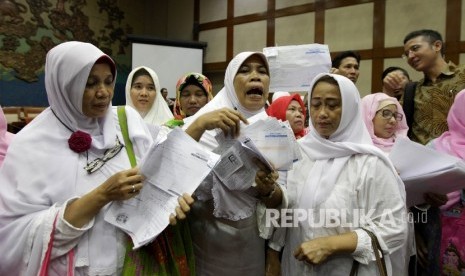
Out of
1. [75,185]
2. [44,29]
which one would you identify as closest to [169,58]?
[44,29]

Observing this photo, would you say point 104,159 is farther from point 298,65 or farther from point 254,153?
point 298,65

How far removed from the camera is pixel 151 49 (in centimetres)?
763

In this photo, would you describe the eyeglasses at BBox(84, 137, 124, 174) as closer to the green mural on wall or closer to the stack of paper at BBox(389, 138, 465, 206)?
the stack of paper at BBox(389, 138, 465, 206)

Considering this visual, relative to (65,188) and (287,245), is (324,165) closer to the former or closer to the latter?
(287,245)

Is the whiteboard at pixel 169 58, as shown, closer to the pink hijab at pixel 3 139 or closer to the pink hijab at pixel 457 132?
the pink hijab at pixel 3 139

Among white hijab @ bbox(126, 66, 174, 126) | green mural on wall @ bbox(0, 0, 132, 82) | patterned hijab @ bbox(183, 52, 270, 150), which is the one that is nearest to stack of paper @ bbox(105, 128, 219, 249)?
patterned hijab @ bbox(183, 52, 270, 150)

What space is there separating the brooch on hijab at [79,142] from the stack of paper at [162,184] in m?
0.24

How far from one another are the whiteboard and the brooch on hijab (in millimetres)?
6226

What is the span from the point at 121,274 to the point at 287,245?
73 centimetres

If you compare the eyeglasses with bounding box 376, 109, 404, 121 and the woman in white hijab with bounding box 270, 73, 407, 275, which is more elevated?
the eyeglasses with bounding box 376, 109, 404, 121

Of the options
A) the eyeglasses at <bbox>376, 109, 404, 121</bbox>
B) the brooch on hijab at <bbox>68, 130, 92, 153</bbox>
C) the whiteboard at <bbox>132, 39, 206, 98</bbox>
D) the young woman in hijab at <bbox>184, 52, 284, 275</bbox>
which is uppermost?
the whiteboard at <bbox>132, 39, 206, 98</bbox>

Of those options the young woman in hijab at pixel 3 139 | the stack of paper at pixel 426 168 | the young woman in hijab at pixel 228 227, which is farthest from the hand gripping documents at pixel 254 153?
the young woman in hijab at pixel 3 139

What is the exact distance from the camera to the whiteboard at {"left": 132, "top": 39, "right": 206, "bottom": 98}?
7.55m

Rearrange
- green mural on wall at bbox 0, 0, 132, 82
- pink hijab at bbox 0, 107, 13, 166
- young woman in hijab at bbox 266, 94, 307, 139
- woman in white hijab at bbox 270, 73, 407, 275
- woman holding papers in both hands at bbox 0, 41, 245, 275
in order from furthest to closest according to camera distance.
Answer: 1. green mural on wall at bbox 0, 0, 132, 82
2. young woman in hijab at bbox 266, 94, 307, 139
3. pink hijab at bbox 0, 107, 13, 166
4. woman in white hijab at bbox 270, 73, 407, 275
5. woman holding papers in both hands at bbox 0, 41, 245, 275
